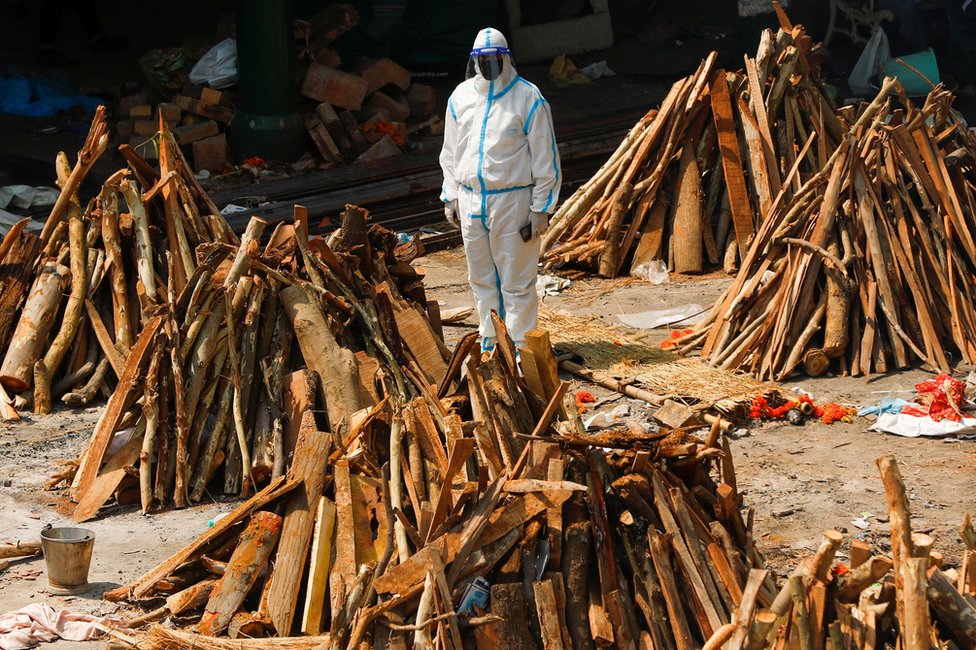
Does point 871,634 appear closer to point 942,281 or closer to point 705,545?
point 705,545

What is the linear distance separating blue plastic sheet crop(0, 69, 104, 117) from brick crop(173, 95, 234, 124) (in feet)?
4.85

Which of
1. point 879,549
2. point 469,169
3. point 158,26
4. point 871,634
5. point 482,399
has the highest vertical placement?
point 158,26

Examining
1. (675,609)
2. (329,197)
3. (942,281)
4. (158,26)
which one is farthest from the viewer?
(158,26)

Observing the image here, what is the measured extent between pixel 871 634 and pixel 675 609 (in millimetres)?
729

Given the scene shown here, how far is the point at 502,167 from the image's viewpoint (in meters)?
8.41

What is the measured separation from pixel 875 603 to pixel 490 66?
16.1ft

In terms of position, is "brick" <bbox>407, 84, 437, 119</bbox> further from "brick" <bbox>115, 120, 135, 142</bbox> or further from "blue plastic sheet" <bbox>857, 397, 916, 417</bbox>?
"blue plastic sheet" <bbox>857, 397, 916, 417</bbox>

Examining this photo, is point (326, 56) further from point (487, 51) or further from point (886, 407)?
point (886, 407)

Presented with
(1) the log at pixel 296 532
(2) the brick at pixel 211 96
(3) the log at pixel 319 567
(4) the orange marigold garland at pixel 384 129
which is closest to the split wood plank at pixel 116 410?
(1) the log at pixel 296 532

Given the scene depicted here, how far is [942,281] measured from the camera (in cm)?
914

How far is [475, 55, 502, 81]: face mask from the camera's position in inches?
328

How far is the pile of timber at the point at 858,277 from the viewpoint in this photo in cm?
884

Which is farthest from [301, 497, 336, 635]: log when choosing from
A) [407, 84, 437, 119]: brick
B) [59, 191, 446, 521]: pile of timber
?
[407, 84, 437, 119]: brick

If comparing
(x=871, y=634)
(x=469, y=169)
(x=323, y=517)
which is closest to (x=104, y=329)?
(x=469, y=169)
